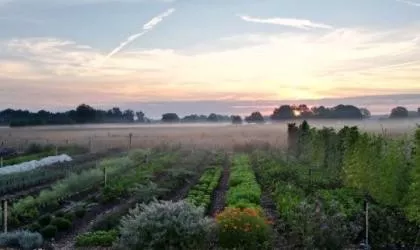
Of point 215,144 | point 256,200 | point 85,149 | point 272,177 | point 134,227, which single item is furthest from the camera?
point 215,144

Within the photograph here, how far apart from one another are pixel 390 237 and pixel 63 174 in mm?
20987

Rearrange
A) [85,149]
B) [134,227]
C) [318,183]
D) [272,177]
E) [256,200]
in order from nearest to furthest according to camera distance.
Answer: [134,227] → [256,200] → [318,183] → [272,177] → [85,149]

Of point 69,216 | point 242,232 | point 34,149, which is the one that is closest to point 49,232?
point 69,216

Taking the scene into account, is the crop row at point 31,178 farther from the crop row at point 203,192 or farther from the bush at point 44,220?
the bush at point 44,220

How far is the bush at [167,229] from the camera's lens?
12328 mm

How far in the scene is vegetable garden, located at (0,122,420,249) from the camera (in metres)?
12.8

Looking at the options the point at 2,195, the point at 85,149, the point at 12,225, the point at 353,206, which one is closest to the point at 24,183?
the point at 2,195

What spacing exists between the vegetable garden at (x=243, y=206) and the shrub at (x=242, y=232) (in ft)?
0.07

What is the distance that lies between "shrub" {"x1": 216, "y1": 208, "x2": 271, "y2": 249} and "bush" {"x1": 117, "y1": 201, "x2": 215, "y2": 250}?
0.47m

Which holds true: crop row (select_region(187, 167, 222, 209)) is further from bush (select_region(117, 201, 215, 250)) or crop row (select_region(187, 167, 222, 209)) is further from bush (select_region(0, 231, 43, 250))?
bush (select_region(0, 231, 43, 250))

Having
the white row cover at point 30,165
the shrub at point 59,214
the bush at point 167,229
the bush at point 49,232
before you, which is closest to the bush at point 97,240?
the bush at point 49,232

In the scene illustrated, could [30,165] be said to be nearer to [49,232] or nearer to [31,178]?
[31,178]

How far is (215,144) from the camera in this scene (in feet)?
193

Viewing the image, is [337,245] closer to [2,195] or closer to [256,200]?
[256,200]
